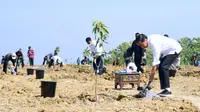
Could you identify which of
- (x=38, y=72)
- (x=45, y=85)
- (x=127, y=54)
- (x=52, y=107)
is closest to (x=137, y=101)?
(x=52, y=107)

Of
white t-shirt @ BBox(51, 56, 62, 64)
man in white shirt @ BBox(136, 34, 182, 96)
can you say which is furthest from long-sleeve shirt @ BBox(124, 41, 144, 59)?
white t-shirt @ BBox(51, 56, 62, 64)

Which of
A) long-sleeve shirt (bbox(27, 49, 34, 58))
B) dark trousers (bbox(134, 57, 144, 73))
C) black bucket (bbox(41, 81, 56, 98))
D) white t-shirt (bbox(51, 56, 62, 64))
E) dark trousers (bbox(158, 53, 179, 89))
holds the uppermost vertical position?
long-sleeve shirt (bbox(27, 49, 34, 58))

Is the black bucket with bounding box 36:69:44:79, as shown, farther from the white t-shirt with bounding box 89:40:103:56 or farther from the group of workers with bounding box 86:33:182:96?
the group of workers with bounding box 86:33:182:96

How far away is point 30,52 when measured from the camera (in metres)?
29.9

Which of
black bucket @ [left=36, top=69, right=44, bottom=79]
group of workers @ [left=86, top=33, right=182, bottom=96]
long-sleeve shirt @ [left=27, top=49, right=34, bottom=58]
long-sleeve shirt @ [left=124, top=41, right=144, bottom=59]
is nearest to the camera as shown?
group of workers @ [left=86, top=33, right=182, bottom=96]

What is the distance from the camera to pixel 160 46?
31.2ft

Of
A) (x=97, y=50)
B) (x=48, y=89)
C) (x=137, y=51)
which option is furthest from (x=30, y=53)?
(x=48, y=89)

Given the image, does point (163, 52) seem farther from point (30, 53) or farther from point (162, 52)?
point (30, 53)

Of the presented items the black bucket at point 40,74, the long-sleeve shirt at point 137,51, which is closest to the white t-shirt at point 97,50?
the long-sleeve shirt at point 137,51

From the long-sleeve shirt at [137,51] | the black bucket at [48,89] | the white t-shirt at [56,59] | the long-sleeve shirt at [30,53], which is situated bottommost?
the black bucket at [48,89]

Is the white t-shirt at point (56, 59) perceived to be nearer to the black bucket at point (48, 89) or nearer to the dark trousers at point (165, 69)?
the black bucket at point (48, 89)

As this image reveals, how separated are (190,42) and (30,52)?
60.3 m

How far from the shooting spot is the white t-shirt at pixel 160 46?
936 centimetres

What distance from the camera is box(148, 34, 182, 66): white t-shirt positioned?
9.36 m
